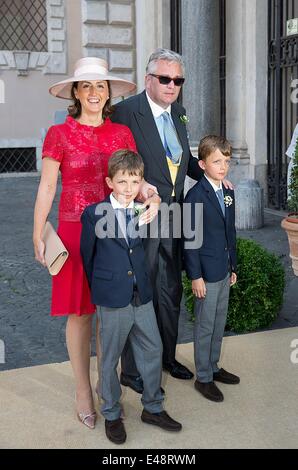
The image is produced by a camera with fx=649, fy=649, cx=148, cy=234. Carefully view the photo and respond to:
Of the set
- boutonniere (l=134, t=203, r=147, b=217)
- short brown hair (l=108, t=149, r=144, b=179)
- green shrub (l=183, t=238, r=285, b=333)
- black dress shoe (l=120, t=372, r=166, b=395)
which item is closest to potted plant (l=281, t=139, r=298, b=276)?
green shrub (l=183, t=238, r=285, b=333)

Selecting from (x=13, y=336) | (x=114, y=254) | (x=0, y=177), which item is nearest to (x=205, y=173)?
(x=114, y=254)

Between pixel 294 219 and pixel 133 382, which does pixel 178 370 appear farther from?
pixel 294 219

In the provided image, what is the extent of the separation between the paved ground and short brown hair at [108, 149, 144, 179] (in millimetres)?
1690

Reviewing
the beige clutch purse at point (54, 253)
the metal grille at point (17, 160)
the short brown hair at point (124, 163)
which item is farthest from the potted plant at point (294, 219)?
the metal grille at point (17, 160)

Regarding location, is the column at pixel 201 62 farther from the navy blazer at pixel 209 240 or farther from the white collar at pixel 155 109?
the navy blazer at pixel 209 240

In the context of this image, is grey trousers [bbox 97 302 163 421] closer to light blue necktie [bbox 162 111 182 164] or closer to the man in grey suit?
the man in grey suit

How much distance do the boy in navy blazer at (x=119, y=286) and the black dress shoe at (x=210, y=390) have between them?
401mm

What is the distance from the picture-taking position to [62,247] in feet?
9.82

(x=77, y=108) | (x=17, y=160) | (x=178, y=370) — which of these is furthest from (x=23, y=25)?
(x=178, y=370)

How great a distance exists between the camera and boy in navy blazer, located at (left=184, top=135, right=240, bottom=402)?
3.44m

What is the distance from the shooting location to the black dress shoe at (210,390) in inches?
139

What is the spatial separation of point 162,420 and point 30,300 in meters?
2.66

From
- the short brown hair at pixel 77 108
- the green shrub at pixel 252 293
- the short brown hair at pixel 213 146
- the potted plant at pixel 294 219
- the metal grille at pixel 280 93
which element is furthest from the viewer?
the metal grille at pixel 280 93

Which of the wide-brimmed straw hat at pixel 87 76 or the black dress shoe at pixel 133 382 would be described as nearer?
the wide-brimmed straw hat at pixel 87 76
